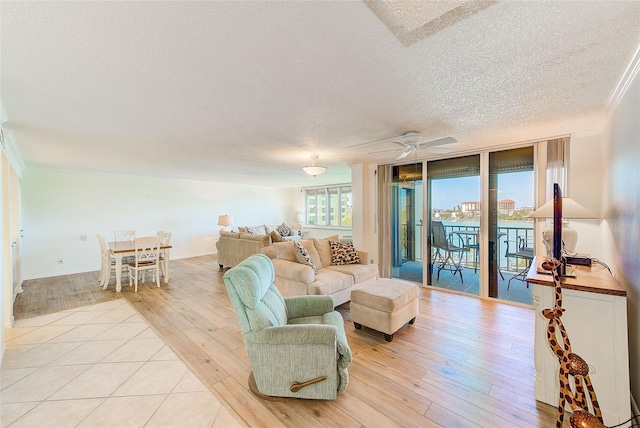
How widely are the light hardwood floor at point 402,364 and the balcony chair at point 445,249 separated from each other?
2.26 ft

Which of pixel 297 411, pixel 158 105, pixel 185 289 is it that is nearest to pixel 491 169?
pixel 297 411

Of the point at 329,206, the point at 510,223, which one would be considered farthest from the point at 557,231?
the point at 329,206

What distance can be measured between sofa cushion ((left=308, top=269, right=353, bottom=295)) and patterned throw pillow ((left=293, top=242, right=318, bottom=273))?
0.66 feet

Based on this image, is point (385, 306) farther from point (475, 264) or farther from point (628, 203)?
point (475, 264)

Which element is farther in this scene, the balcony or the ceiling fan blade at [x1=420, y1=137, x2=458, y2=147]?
the balcony

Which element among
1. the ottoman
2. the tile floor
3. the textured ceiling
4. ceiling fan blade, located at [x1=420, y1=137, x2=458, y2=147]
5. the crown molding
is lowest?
the tile floor

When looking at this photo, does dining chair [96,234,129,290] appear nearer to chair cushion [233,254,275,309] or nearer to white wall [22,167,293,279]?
white wall [22,167,293,279]

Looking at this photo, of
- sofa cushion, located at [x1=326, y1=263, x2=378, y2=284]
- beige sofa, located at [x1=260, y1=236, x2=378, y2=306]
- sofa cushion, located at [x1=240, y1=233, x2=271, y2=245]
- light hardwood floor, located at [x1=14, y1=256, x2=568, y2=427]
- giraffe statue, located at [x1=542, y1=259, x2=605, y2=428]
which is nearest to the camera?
giraffe statue, located at [x1=542, y1=259, x2=605, y2=428]

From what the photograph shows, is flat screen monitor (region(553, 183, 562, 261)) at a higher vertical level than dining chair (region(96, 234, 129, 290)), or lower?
higher

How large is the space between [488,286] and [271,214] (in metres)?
7.42

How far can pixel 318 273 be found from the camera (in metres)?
3.71

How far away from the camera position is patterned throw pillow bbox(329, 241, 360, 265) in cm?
412

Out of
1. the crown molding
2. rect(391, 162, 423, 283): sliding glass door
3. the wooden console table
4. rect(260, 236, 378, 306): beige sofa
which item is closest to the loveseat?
rect(260, 236, 378, 306): beige sofa

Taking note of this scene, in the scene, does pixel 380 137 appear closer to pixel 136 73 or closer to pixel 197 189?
pixel 136 73
